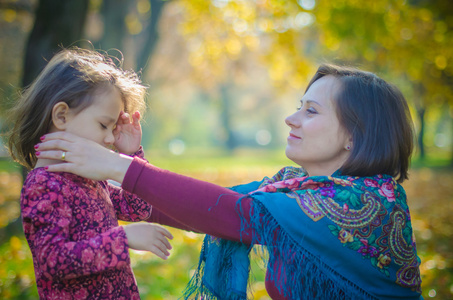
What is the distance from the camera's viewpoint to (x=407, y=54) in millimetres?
7609

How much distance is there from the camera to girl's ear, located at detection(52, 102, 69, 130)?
6.20 ft

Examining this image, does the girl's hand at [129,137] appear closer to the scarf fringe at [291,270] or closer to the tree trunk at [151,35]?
the scarf fringe at [291,270]

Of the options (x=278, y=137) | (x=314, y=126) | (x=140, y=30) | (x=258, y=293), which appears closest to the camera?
(x=314, y=126)

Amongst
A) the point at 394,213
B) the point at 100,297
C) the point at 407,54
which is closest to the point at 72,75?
the point at 100,297

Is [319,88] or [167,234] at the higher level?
[319,88]

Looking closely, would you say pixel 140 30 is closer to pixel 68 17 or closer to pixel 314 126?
pixel 68 17

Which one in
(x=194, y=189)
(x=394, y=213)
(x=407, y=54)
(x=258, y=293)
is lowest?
(x=258, y=293)

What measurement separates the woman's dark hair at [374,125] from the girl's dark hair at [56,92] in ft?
4.08

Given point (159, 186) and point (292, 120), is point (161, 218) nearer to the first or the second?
point (159, 186)

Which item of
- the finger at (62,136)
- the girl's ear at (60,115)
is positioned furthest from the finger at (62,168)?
the girl's ear at (60,115)

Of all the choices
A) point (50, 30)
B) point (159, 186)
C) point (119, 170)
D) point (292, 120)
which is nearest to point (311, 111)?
point (292, 120)

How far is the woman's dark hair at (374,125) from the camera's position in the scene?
208 cm

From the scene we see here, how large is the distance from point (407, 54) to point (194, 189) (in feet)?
23.7

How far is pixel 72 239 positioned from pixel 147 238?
0.35 m
